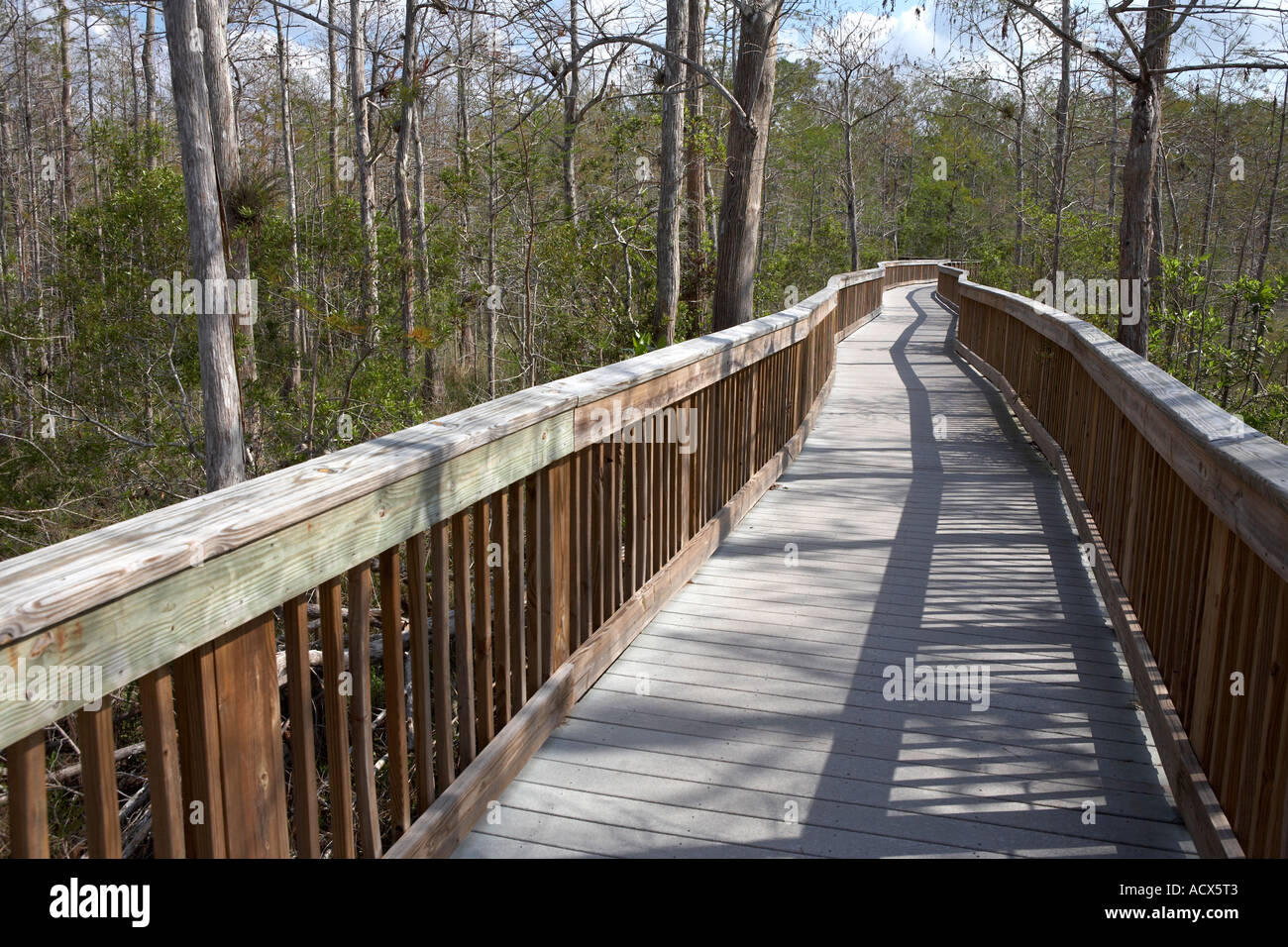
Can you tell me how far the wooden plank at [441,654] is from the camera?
2.61 metres

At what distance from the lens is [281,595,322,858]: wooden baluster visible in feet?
6.73


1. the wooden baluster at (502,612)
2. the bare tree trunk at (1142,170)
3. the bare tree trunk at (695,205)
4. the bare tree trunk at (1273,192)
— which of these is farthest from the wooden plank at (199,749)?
the bare tree trunk at (1273,192)

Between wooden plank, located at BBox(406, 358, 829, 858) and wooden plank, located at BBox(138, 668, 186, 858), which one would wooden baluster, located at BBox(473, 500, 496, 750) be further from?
wooden plank, located at BBox(138, 668, 186, 858)

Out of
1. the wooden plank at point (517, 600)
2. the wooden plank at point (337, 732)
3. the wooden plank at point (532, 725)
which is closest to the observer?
the wooden plank at point (337, 732)

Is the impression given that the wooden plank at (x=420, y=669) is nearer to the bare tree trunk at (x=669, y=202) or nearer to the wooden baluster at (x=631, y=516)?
the wooden baluster at (x=631, y=516)

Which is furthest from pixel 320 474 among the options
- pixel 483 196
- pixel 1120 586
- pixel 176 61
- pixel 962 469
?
pixel 483 196

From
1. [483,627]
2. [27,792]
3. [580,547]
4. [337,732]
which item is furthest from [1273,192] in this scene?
[27,792]

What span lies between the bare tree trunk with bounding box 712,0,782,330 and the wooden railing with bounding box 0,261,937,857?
4.90 m

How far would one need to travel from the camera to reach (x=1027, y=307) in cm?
924

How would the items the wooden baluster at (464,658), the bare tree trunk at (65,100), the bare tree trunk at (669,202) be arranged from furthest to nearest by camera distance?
the bare tree trunk at (65,100), the bare tree trunk at (669,202), the wooden baluster at (464,658)

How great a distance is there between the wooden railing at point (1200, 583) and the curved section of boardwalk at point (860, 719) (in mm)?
195

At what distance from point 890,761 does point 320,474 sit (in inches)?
84.7
